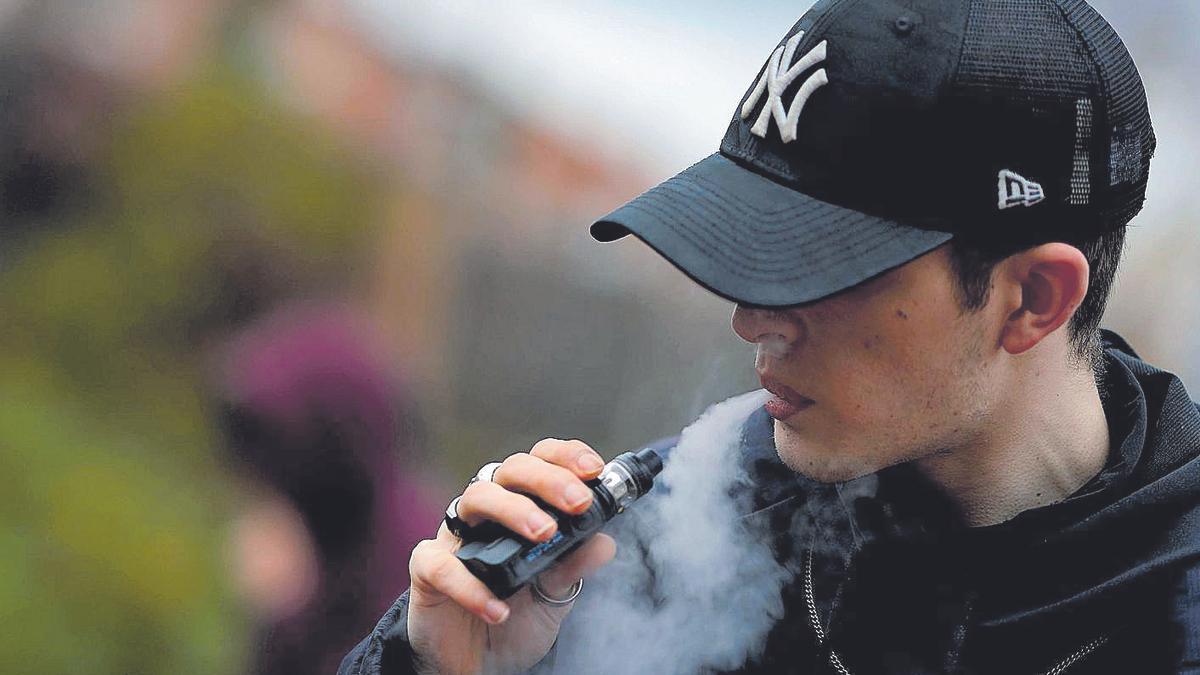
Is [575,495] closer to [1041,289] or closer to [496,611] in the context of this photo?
[496,611]

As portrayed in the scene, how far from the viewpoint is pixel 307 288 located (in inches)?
119

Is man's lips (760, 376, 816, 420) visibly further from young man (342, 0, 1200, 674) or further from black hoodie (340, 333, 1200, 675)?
black hoodie (340, 333, 1200, 675)

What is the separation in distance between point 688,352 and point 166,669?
2.13 m

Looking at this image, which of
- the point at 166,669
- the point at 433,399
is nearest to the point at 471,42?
the point at 433,399

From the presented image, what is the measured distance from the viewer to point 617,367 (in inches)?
155

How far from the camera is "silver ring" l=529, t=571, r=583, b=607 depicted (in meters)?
1.81

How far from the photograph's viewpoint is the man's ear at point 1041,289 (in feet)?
5.08

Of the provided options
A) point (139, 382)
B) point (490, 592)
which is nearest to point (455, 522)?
point (490, 592)

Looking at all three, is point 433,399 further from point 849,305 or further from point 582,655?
point 849,305

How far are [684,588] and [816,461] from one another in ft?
1.34

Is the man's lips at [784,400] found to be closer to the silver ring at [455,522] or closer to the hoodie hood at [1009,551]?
the hoodie hood at [1009,551]

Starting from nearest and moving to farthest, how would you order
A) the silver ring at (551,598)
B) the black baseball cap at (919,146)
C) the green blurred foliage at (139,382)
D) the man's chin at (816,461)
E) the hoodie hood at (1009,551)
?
1. the black baseball cap at (919,146)
2. the hoodie hood at (1009,551)
3. the man's chin at (816,461)
4. the silver ring at (551,598)
5. the green blurred foliage at (139,382)

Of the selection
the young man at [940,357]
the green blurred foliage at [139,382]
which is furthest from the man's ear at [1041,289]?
the green blurred foliage at [139,382]

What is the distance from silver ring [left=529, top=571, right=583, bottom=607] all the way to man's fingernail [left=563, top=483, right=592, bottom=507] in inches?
12.3
